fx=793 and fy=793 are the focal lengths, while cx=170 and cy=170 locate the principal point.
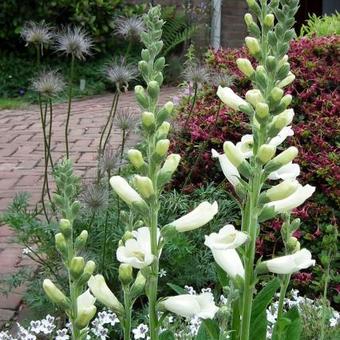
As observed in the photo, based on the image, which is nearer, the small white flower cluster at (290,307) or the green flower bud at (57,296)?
the green flower bud at (57,296)

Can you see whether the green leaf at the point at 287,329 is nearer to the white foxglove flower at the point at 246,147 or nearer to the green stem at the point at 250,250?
the green stem at the point at 250,250

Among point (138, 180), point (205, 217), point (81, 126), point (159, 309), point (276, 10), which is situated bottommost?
point (81, 126)

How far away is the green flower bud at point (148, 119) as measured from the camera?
1.33 metres

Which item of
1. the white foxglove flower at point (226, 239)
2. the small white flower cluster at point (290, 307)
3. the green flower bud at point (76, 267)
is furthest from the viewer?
the small white flower cluster at point (290, 307)

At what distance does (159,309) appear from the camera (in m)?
1.41

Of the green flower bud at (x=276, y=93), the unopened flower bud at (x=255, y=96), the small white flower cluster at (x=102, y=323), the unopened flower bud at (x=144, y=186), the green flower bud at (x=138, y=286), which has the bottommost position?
the small white flower cluster at (x=102, y=323)

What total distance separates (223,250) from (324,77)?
3063 mm

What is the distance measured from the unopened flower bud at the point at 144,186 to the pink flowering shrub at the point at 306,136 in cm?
252

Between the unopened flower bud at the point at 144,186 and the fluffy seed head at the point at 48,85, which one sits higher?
the unopened flower bud at the point at 144,186

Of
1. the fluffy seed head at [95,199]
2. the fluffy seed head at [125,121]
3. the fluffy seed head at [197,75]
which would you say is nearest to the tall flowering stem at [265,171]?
the fluffy seed head at [95,199]

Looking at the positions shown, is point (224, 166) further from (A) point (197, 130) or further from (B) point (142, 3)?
(B) point (142, 3)

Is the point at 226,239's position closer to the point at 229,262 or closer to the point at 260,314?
the point at 229,262

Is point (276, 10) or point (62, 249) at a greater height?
point (276, 10)

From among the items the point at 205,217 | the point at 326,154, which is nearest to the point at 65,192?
the point at 205,217
